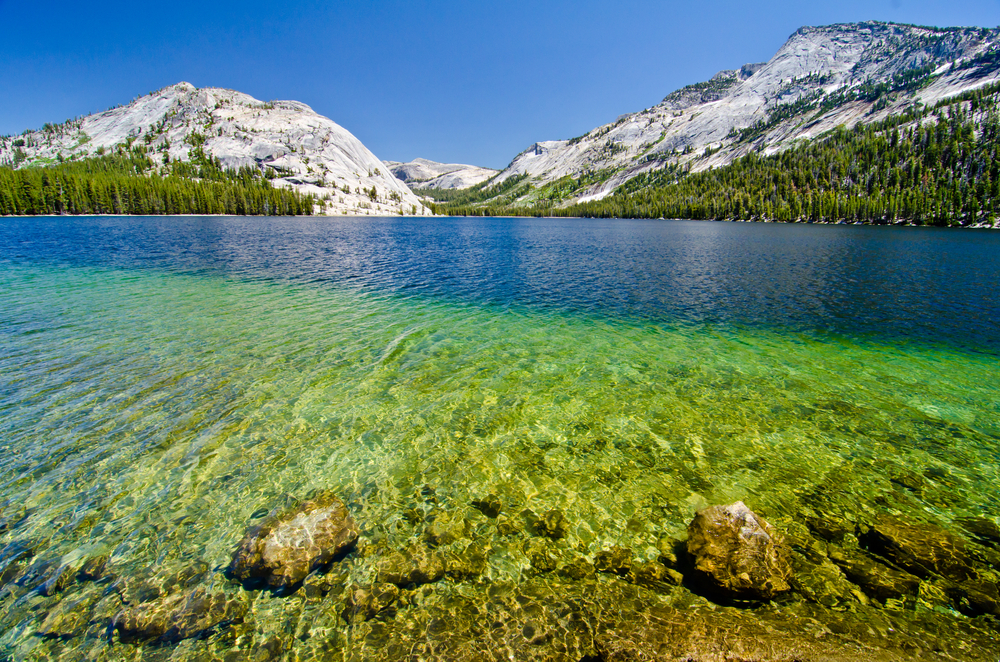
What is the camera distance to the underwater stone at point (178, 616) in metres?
5.76

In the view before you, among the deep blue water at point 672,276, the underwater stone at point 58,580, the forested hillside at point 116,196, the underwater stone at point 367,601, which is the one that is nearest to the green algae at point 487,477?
the underwater stone at point 367,601

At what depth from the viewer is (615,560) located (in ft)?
23.9

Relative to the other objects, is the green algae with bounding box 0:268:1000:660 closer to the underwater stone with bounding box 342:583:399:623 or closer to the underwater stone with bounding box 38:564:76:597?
the underwater stone with bounding box 342:583:399:623

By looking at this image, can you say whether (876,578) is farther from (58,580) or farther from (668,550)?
(58,580)

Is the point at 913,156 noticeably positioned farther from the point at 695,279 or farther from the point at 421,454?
the point at 421,454

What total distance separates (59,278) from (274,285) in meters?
18.2

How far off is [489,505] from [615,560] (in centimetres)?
285

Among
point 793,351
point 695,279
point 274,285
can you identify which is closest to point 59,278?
point 274,285

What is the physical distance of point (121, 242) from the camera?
60750 mm

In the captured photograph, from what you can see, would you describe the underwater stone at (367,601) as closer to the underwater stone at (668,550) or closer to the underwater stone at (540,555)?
the underwater stone at (540,555)

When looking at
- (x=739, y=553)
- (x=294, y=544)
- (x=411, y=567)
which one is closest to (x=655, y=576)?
(x=739, y=553)

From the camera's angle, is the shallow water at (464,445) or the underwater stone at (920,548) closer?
the shallow water at (464,445)

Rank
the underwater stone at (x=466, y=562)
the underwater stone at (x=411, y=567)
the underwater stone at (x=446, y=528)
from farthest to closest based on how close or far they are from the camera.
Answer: the underwater stone at (x=446, y=528) → the underwater stone at (x=466, y=562) → the underwater stone at (x=411, y=567)

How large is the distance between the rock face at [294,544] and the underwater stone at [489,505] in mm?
2598
